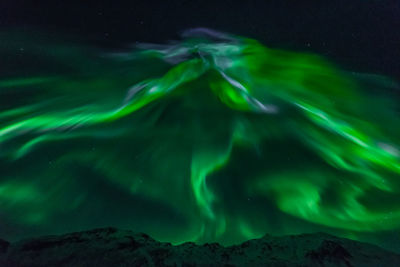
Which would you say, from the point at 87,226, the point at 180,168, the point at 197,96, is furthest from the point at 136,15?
the point at 87,226

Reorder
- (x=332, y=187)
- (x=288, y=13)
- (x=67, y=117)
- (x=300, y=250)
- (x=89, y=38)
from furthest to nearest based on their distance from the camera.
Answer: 1. (x=288, y=13)
2. (x=89, y=38)
3. (x=67, y=117)
4. (x=332, y=187)
5. (x=300, y=250)

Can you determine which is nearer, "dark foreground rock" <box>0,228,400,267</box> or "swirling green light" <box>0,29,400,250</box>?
"dark foreground rock" <box>0,228,400,267</box>

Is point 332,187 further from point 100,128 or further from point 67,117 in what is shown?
point 67,117

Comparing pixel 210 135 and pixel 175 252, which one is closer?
pixel 175 252

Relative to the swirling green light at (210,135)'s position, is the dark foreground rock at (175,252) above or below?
below

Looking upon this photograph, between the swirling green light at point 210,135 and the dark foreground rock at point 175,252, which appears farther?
the swirling green light at point 210,135

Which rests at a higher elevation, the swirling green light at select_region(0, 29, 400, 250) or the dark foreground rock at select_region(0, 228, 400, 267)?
the swirling green light at select_region(0, 29, 400, 250)

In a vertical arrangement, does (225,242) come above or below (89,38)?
below

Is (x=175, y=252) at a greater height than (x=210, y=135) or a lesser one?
lesser
